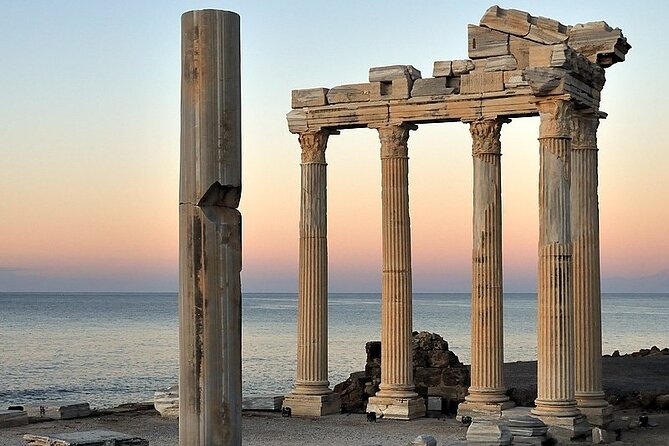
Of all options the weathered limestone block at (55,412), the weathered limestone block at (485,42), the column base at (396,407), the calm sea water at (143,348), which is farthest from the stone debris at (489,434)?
the calm sea water at (143,348)

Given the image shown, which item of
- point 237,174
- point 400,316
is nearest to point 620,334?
point 400,316

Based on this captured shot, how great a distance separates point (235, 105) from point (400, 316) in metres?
19.7

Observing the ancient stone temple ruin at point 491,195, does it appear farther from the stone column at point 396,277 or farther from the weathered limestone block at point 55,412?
the weathered limestone block at point 55,412

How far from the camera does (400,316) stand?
3562 centimetres

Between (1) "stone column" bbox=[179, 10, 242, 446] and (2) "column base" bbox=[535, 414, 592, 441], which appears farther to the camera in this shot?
(2) "column base" bbox=[535, 414, 592, 441]

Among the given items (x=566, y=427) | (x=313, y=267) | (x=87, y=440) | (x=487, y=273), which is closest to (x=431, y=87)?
(x=487, y=273)

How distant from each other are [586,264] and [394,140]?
21.7 feet

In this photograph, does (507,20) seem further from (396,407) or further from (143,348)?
(143,348)

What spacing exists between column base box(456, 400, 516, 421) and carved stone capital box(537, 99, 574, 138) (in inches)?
307

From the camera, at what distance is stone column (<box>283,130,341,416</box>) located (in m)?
36.6

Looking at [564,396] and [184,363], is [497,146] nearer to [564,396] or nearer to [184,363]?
[564,396]

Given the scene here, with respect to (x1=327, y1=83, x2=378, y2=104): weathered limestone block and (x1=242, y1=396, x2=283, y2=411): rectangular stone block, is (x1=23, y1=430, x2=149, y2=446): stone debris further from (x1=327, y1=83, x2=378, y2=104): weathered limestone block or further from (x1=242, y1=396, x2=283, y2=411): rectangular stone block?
(x1=327, y1=83, x2=378, y2=104): weathered limestone block

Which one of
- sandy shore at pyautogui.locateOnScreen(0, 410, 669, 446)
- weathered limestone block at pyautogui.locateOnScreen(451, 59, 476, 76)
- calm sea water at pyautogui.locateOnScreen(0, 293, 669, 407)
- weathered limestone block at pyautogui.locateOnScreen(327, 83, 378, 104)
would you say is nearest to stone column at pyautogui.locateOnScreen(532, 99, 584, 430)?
sandy shore at pyautogui.locateOnScreen(0, 410, 669, 446)

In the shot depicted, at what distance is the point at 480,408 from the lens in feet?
112
